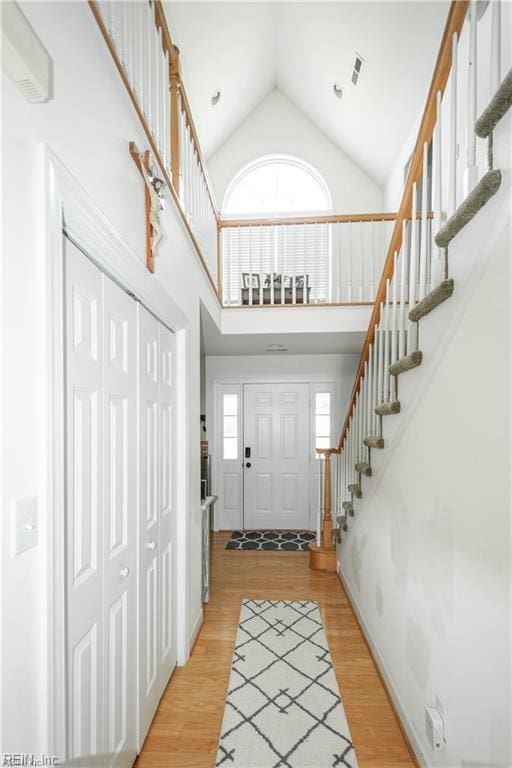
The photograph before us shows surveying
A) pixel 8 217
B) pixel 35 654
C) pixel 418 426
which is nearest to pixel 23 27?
pixel 8 217

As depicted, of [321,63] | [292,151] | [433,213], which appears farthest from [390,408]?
[292,151]

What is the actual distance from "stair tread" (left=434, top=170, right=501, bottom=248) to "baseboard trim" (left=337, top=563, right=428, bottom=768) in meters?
2.02

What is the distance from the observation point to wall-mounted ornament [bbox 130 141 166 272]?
156 cm

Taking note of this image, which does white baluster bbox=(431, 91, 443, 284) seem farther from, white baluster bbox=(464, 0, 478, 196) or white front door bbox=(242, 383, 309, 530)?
white front door bbox=(242, 383, 309, 530)

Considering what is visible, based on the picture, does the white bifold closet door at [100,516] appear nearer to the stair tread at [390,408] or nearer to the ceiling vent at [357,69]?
the stair tread at [390,408]

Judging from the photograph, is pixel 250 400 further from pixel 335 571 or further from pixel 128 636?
pixel 128 636

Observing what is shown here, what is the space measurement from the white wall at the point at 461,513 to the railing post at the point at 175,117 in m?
1.51

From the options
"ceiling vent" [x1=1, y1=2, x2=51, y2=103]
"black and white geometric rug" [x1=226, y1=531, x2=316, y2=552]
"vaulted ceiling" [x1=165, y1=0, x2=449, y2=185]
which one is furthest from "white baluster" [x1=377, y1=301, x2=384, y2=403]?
"black and white geometric rug" [x1=226, y1=531, x2=316, y2=552]

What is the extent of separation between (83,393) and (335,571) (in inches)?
126

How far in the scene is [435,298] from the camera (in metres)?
1.49

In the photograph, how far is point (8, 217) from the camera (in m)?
0.80

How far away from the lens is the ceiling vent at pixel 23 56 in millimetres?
708

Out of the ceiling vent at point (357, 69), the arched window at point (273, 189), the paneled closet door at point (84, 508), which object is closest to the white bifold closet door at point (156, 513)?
the paneled closet door at point (84, 508)

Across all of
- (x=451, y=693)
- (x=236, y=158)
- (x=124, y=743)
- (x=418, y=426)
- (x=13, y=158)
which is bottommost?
(x=124, y=743)
